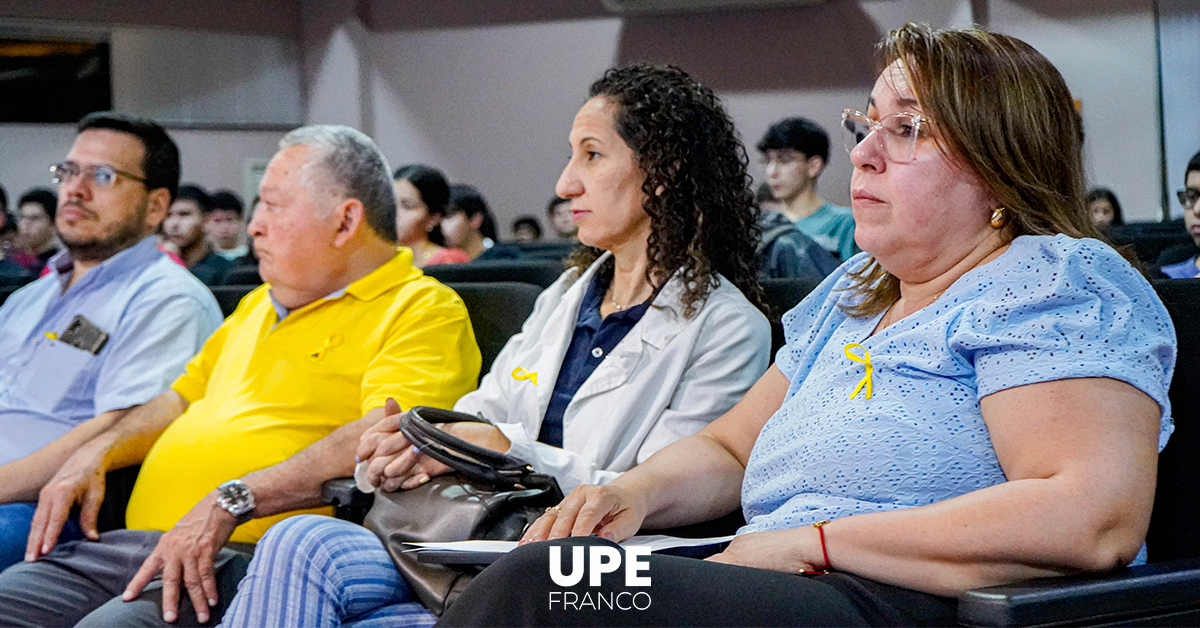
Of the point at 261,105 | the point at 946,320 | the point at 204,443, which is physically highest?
the point at 261,105

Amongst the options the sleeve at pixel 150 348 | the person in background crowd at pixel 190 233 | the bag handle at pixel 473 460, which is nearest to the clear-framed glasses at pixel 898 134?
the bag handle at pixel 473 460

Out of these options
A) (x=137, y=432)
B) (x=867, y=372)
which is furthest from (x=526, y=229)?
(x=867, y=372)

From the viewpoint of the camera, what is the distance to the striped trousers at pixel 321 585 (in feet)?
4.54

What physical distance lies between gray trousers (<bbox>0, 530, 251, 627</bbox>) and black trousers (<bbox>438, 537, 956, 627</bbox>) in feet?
2.58

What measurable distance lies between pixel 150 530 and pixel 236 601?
1.94ft

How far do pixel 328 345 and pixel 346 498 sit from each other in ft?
1.37

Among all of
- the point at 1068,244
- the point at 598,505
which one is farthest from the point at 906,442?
the point at 598,505

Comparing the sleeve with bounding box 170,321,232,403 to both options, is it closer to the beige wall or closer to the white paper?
the white paper

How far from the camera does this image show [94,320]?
2303 millimetres

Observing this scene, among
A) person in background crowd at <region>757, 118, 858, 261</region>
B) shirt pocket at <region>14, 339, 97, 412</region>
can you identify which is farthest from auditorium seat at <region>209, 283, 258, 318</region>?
person in background crowd at <region>757, 118, 858, 261</region>

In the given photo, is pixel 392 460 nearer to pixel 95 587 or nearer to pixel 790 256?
pixel 95 587

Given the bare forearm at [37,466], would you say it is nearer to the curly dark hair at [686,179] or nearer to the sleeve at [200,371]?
the sleeve at [200,371]

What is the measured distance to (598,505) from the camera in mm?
1313

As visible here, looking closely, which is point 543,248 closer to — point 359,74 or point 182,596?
point 182,596
